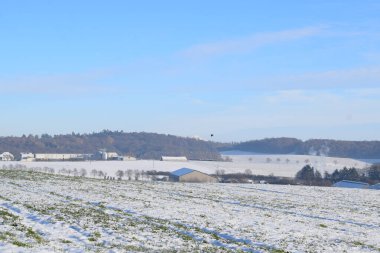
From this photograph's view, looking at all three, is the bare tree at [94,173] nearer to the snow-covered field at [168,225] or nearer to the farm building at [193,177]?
the farm building at [193,177]

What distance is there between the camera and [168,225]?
78.4 ft

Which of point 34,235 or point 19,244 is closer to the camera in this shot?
point 19,244

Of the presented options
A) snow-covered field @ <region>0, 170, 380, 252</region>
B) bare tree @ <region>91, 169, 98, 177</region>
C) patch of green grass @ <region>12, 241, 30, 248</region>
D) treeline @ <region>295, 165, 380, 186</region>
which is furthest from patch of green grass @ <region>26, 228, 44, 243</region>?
bare tree @ <region>91, 169, 98, 177</region>

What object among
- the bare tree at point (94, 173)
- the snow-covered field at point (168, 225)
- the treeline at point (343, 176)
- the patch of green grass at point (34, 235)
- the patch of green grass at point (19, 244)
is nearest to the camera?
the patch of green grass at point (19, 244)

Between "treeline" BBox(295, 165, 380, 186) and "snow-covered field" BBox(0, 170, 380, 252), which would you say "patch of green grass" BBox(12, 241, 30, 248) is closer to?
"snow-covered field" BBox(0, 170, 380, 252)

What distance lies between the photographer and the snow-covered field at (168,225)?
61.1 ft

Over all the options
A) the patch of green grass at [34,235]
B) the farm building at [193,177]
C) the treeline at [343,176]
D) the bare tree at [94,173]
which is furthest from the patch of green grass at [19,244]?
the bare tree at [94,173]

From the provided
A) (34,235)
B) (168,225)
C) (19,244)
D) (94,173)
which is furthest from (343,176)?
(19,244)

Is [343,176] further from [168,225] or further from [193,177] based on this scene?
[168,225]

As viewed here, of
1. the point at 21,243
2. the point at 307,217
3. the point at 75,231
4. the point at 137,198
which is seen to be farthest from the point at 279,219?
the point at 21,243

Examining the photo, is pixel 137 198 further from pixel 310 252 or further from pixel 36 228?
pixel 310 252

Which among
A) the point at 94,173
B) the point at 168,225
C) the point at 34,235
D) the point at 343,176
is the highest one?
the point at 34,235

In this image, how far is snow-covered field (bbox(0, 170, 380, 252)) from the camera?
61.1 ft

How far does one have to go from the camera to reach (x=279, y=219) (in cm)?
2973
